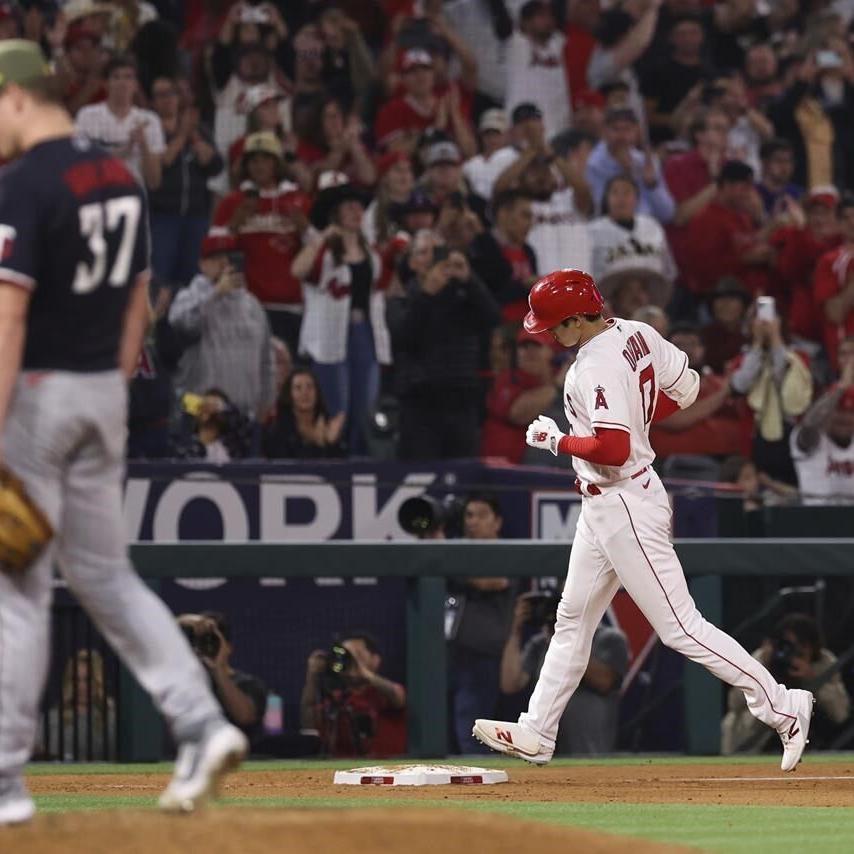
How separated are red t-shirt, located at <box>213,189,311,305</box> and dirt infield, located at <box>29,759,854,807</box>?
4.48 m

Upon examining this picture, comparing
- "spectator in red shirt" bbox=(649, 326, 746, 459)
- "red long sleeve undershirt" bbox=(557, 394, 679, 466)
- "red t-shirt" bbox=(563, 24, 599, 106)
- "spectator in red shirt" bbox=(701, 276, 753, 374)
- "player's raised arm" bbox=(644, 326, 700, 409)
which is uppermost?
"red t-shirt" bbox=(563, 24, 599, 106)

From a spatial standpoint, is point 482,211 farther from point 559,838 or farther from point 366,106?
point 559,838

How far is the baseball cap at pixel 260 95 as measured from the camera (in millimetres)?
14148

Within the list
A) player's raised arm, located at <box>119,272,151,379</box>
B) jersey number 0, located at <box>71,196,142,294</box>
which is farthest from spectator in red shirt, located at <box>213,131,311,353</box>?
jersey number 0, located at <box>71,196,142,294</box>

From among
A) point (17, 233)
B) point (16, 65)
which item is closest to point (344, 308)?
point (16, 65)

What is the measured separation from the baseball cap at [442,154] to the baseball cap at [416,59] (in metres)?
1.17

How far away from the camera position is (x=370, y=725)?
10.5 meters

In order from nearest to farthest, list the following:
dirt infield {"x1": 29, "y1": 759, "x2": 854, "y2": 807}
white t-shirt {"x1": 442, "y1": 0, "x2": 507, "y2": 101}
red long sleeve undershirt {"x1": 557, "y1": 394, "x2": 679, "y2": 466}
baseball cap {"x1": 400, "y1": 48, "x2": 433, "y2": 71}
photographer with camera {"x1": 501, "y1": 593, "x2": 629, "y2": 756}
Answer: dirt infield {"x1": 29, "y1": 759, "x2": 854, "y2": 807} < red long sleeve undershirt {"x1": 557, "y1": 394, "x2": 679, "y2": 466} < photographer with camera {"x1": 501, "y1": 593, "x2": 629, "y2": 756} < baseball cap {"x1": 400, "y1": 48, "x2": 433, "y2": 71} < white t-shirt {"x1": 442, "y1": 0, "x2": 507, "y2": 101}

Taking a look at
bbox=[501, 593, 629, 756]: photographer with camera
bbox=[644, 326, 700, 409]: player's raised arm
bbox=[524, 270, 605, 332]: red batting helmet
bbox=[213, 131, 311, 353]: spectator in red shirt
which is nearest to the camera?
bbox=[524, 270, 605, 332]: red batting helmet

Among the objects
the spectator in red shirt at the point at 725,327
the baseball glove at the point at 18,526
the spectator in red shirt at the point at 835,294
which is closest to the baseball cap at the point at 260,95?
the spectator in red shirt at the point at 725,327

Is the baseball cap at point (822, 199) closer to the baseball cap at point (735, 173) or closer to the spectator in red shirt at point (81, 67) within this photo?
the baseball cap at point (735, 173)

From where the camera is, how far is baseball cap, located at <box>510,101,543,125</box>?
14.7 meters

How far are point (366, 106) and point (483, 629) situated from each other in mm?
6026

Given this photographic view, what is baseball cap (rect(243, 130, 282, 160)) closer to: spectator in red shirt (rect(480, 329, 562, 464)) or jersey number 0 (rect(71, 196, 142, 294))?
spectator in red shirt (rect(480, 329, 562, 464))
